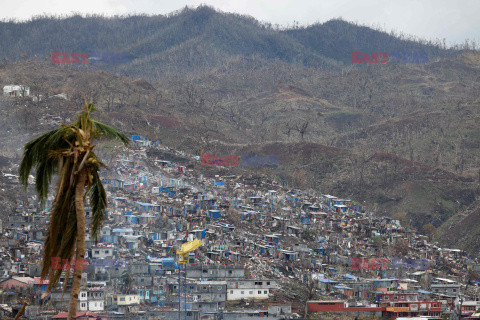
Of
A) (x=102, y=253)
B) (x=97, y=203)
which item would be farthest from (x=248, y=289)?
(x=97, y=203)

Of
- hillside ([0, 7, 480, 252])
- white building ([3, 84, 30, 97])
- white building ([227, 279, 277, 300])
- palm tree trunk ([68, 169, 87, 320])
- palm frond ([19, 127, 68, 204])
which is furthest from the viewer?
white building ([3, 84, 30, 97])

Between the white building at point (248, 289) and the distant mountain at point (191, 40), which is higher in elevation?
the distant mountain at point (191, 40)

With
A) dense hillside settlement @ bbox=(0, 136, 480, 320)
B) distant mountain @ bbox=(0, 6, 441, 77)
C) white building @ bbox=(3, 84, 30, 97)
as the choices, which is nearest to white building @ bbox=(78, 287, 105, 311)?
dense hillside settlement @ bbox=(0, 136, 480, 320)

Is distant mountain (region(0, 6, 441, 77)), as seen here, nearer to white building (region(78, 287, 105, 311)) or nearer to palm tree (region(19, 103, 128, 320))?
white building (region(78, 287, 105, 311))

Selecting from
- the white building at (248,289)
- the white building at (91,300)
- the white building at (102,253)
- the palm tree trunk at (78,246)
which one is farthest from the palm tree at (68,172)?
the white building at (102,253)

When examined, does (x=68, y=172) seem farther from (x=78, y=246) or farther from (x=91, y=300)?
(x=91, y=300)

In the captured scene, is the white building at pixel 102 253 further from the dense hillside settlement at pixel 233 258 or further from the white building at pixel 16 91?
the white building at pixel 16 91

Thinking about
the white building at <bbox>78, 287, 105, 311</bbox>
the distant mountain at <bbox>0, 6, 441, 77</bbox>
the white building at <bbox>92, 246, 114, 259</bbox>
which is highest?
the distant mountain at <bbox>0, 6, 441, 77</bbox>
